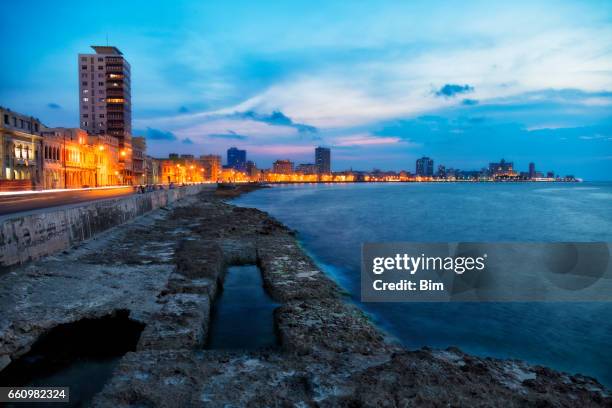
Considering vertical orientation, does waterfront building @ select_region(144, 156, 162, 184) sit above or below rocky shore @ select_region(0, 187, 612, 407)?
A: above

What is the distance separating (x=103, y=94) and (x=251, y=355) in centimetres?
14866

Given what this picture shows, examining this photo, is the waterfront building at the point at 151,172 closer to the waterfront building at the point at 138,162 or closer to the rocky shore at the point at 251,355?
the waterfront building at the point at 138,162

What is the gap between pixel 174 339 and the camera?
825cm

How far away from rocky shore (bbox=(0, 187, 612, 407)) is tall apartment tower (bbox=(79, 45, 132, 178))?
133m

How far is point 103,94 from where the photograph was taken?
Result: 132 metres

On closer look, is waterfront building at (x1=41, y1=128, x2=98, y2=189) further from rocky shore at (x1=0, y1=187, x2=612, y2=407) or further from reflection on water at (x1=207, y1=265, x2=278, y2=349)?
rocky shore at (x1=0, y1=187, x2=612, y2=407)

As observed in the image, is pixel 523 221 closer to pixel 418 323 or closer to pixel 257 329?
pixel 418 323

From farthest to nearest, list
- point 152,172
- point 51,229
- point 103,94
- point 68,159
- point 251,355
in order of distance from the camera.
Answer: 1. point 152,172
2. point 103,94
3. point 68,159
4. point 51,229
5. point 251,355

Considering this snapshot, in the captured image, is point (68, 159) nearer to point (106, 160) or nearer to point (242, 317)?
point (106, 160)

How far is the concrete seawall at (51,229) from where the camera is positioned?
11266 mm

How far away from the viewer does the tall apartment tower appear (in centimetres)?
13100

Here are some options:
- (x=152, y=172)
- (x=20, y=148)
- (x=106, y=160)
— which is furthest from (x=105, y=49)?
(x=20, y=148)

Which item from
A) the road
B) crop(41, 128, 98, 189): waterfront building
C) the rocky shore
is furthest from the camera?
crop(41, 128, 98, 189): waterfront building

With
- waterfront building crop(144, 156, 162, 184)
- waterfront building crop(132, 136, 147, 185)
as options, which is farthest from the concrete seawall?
waterfront building crop(144, 156, 162, 184)
